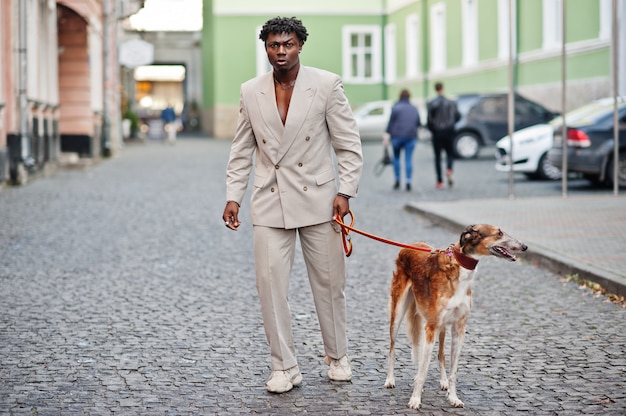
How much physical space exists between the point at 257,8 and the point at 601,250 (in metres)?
41.5

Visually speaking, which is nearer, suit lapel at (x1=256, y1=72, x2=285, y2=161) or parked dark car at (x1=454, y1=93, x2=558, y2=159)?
suit lapel at (x1=256, y1=72, x2=285, y2=161)

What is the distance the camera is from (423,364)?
18.5 ft

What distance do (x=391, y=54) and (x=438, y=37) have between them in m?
8.41

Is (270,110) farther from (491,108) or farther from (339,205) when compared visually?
(491,108)

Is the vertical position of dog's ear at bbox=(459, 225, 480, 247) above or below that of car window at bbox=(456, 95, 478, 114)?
below

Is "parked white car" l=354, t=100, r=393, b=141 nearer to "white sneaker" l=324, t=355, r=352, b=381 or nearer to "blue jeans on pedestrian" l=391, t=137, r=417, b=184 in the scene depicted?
"blue jeans on pedestrian" l=391, t=137, r=417, b=184

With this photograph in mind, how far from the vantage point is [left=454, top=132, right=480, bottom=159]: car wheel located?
30.2 metres

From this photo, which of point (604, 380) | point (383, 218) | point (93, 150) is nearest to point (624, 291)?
point (604, 380)

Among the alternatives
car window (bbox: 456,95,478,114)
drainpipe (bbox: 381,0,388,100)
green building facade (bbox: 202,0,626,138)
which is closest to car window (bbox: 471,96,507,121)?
car window (bbox: 456,95,478,114)

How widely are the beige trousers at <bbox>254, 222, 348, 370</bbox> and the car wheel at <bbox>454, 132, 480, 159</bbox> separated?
24352mm

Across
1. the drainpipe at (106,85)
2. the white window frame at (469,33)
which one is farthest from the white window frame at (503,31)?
the drainpipe at (106,85)

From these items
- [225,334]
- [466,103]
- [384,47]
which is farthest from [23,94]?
[384,47]

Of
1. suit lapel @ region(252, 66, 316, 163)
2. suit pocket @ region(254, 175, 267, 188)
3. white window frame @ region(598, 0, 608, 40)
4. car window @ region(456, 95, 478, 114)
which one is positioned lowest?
suit pocket @ region(254, 175, 267, 188)

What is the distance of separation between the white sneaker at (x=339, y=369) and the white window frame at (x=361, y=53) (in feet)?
150
